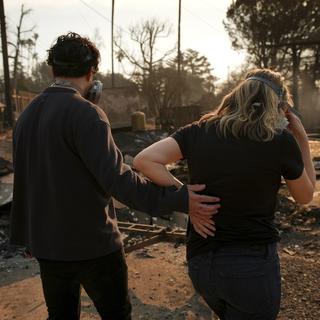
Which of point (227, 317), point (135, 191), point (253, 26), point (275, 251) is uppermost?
point (253, 26)

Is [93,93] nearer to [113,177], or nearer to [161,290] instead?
[113,177]

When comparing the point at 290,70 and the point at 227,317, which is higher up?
the point at 290,70

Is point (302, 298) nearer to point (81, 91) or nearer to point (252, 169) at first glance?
point (252, 169)

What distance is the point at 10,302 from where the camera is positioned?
455 cm

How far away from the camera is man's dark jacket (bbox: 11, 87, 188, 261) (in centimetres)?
208

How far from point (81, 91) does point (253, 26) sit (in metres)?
37.1

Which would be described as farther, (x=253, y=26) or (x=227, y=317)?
(x=253, y=26)

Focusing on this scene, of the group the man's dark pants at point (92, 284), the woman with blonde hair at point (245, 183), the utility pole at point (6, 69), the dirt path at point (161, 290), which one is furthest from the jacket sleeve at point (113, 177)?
the utility pole at point (6, 69)

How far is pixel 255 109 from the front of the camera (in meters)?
1.95

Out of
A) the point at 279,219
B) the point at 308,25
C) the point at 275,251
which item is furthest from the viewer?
the point at 308,25

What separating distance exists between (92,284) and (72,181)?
0.52 m

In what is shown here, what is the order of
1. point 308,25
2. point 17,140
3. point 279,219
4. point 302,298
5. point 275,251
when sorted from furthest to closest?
point 308,25 < point 279,219 < point 302,298 < point 17,140 < point 275,251

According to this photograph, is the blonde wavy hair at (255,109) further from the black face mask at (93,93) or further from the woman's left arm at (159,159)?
the black face mask at (93,93)

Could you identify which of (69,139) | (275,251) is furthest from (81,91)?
(275,251)
